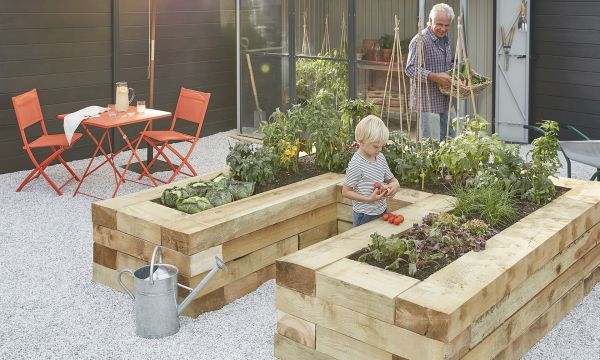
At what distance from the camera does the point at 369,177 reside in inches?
218

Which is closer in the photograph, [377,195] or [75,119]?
[377,195]

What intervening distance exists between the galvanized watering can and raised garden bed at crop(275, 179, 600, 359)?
0.64 m

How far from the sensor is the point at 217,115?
36.3ft

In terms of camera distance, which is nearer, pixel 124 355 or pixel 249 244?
pixel 124 355

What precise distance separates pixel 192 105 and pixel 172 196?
2.97 m

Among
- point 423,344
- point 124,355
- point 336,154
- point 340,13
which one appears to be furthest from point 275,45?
point 423,344

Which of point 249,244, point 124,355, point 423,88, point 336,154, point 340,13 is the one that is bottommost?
point 124,355

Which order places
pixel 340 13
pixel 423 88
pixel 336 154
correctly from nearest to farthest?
pixel 336 154
pixel 423 88
pixel 340 13

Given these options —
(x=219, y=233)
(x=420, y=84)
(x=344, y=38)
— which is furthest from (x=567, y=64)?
(x=219, y=233)

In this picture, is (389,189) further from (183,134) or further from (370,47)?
(370,47)

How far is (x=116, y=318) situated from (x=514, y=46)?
19.8 feet

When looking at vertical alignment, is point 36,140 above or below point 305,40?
below

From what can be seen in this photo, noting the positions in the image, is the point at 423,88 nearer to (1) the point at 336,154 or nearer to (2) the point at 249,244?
(1) the point at 336,154

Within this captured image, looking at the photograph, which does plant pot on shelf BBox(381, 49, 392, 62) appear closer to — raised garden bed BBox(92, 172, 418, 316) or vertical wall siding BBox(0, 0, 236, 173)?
vertical wall siding BBox(0, 0, 236, 173)
